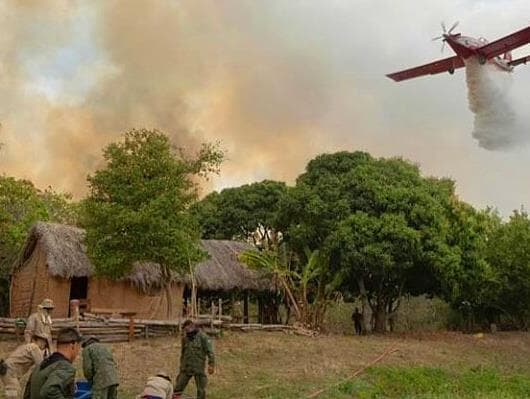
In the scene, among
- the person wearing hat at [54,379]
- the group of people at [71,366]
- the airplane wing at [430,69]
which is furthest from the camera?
the airplane wing at [430,69]

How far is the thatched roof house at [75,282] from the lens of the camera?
26.3 meters

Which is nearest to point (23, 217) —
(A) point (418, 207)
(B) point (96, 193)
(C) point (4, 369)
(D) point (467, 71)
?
(B) point (96, 193)

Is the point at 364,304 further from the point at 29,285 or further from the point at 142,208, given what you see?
the point at 29,285

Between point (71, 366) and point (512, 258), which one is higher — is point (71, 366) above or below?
below

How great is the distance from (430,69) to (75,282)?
1484cm

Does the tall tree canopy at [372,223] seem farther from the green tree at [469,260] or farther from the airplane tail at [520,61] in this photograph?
the airplane tail at [520,61]

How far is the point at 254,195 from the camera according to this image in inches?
1667

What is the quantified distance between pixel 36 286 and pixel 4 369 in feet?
57.3

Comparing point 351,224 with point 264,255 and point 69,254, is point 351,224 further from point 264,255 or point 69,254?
point 69,254

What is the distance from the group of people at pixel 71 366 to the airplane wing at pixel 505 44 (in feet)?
37.4

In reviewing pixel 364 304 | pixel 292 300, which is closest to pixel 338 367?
pixel 292 300

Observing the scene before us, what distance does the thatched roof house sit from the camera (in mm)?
26266

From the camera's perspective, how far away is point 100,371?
1034cm

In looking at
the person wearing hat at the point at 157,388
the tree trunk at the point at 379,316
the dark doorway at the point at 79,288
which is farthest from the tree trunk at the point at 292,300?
the person wearing hat at the point at 157,388
